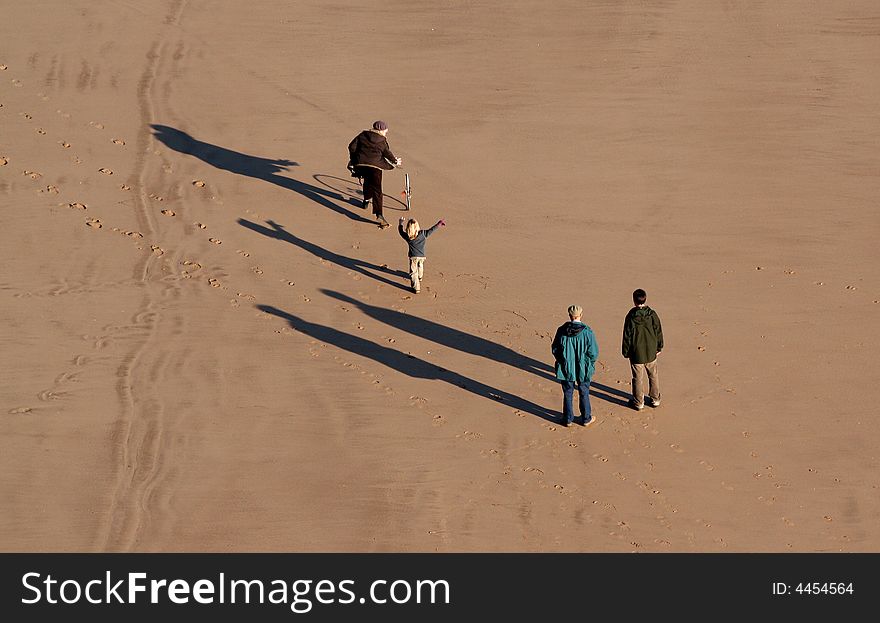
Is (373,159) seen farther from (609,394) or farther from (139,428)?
(139,428)

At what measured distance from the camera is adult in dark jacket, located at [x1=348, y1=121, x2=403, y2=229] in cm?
1597

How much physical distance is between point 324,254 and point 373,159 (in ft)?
4.61

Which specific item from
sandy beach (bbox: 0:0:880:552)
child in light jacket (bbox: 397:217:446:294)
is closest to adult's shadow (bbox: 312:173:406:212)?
sandy beach (bbox: 0:0:880:552)

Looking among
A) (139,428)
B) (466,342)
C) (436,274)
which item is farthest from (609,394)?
(139,428)

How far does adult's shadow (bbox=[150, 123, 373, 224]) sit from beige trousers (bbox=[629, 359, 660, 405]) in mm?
5242

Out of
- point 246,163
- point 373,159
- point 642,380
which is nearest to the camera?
point 642,380

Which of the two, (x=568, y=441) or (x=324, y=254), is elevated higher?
(x=324, y=254)

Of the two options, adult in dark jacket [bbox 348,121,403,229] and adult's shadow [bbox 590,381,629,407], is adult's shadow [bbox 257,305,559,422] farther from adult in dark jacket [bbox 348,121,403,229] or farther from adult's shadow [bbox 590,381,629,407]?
adult in dark jacket [bbox 348,121,403,229]

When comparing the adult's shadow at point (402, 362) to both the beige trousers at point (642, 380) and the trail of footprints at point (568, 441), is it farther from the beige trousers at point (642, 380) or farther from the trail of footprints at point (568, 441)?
the beige trousers at point (642, 380)

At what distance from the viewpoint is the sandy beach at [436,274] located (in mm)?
11250

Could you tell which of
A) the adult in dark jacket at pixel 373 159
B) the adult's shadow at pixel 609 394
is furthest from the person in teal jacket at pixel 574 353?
the adult in dark jacket at pixel 373 159

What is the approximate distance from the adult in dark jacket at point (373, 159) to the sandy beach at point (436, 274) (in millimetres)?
532

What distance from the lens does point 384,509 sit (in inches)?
435

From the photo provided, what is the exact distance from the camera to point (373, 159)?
16.0 m
